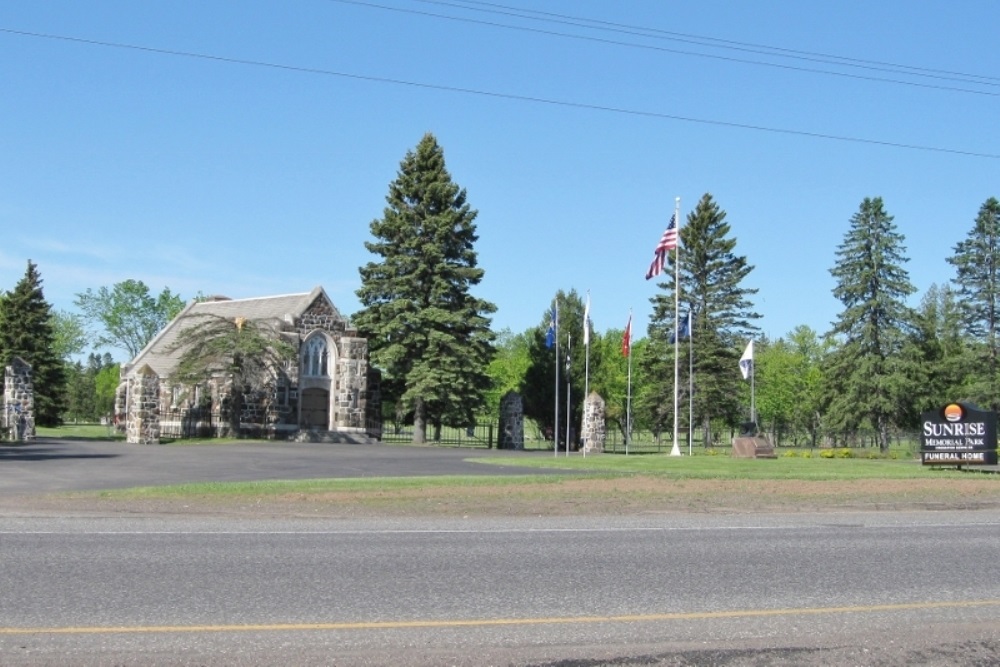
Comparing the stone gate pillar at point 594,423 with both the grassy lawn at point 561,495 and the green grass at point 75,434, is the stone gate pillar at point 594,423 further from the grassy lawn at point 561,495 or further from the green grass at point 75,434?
the green grass at point 75,434

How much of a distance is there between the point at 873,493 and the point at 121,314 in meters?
84.8

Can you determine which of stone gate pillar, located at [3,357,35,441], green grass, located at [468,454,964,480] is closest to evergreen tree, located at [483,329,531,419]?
stone gate pillar, located at [3,357,35,441]

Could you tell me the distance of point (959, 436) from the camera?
3091 centimetres

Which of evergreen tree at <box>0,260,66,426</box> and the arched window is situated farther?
evergreen tree at <box>0,260,66,426</box>

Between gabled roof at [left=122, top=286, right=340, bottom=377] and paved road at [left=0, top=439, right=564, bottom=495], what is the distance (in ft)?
46.2

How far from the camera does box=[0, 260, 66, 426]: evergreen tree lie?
214 ft

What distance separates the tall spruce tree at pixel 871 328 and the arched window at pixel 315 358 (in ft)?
96.0

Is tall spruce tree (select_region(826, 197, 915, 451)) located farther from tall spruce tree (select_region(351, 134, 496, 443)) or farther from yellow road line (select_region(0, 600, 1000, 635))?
yellow road line (select_region(0, 600, 1000, 635))

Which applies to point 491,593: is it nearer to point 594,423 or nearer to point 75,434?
point 594,423

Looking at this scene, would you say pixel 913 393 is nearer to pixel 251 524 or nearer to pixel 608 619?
pixel 251 524

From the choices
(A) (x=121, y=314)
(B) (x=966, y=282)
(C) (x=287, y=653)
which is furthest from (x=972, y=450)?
(A) (x=121, y=314)

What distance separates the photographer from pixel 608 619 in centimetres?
762

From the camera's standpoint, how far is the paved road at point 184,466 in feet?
72.6

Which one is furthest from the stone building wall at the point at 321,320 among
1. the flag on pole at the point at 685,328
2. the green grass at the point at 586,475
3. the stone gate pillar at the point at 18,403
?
the green grass at the point at 586,475
